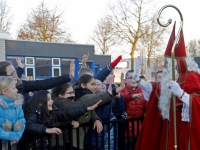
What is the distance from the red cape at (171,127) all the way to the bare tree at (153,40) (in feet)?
71.0

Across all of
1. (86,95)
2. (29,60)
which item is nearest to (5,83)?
(86,95)

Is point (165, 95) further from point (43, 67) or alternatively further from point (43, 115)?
point (43, 67)

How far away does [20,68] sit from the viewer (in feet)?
15.7

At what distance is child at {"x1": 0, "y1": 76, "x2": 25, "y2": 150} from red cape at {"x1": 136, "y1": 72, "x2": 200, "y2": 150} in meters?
1.58

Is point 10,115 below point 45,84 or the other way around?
below

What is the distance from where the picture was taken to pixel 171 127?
146 inches

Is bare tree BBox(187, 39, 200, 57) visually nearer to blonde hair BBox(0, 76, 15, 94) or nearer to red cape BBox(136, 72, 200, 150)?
red cape BBox(136, 72, 200, 150)

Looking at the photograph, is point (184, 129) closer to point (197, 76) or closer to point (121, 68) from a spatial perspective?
point (197, 76)

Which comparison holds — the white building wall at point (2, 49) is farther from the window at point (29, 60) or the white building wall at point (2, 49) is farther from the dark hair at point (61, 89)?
the dark hair at point (61, 89)

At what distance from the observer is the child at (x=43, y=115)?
11.7 feet

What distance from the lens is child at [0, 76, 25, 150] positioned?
3.33 metres

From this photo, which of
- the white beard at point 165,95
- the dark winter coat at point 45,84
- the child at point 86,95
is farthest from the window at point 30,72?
the white beard at point 165,95

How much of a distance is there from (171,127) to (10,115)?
1831 mm

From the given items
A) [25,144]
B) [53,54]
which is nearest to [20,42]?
[53,54]
